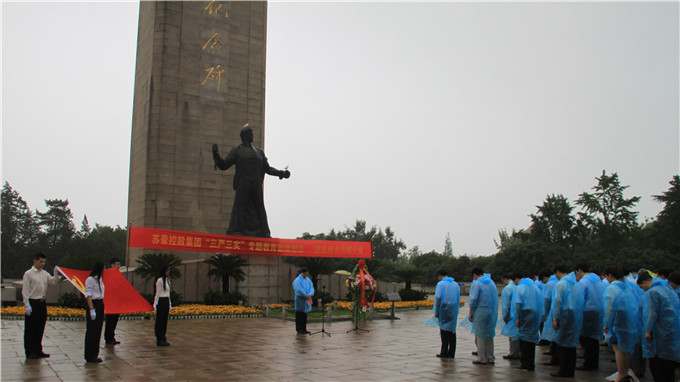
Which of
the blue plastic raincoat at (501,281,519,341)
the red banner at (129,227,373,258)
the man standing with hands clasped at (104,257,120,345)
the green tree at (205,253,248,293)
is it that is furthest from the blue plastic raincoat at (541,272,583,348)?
the red banner at (129,227,373,258)

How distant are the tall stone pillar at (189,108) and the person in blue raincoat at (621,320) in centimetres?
2013

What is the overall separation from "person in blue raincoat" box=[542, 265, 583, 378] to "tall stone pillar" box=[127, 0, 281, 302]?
19.3m

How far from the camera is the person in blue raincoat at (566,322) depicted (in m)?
6.94

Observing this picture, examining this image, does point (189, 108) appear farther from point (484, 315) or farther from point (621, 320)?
point (621, 320)

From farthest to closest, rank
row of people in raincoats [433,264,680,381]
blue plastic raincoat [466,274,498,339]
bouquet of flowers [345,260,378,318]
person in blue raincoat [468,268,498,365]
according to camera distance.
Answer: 1. bouquet of flowers [345,260,378,318]
2. blue plastic raincoat [466,274,498,339]
3. person in blue raincoat [468,268,498,365]
4. row of people in raincoats [433,264,680,381]

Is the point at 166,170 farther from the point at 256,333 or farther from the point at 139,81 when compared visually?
the point at 256,333

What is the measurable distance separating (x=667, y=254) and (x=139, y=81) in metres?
31.0

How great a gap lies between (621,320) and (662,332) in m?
0.54

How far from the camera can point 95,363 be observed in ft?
23.8

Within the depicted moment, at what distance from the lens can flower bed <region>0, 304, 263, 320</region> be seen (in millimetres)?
13430

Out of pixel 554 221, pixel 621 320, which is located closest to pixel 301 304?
pixel 621 320

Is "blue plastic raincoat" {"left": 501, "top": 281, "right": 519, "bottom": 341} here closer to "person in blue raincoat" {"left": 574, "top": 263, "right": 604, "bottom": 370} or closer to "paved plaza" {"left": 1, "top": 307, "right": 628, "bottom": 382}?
"paved plaza" {"left": 1, "top": 307, "right": 628, "bottom": 382}

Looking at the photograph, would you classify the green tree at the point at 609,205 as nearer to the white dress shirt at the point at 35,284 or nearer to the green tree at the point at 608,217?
the green tree at the point at 608,217

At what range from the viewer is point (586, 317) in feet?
24.5
